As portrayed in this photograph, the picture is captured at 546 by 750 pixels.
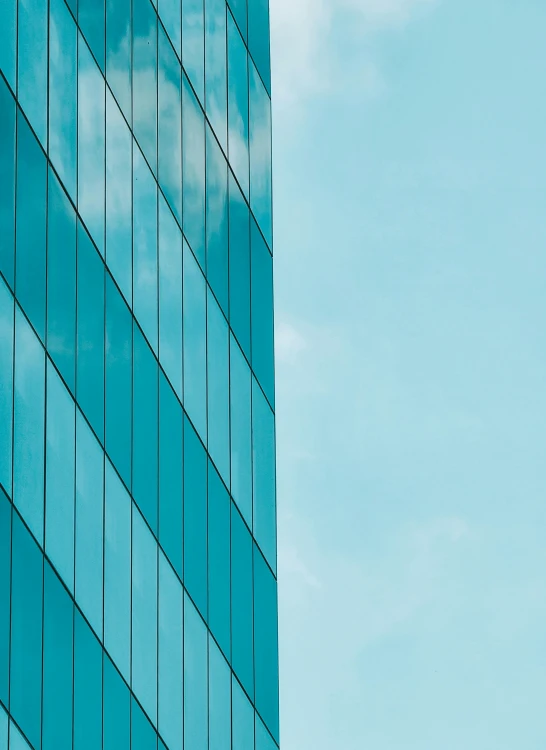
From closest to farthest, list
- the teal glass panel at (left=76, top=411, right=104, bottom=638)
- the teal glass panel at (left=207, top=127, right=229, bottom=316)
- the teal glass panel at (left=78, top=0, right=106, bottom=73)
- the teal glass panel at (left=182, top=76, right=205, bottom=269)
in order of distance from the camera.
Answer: the teal glass panel at (left=76, top=411, right=104, bottom=638)
the teal glass panel at (left=78, top=0, right=106, bottom=73)
the teal glass panel at (left=182, top=76, right=205, bottom=269)
the teal glass panel at (left=207, top=127, right=229, bottom=316)

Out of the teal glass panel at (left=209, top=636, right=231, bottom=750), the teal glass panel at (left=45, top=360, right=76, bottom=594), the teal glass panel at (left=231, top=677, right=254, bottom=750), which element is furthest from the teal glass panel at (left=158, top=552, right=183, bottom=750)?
the teal glass panel at (left=45, top=360, right=76, bottom=594)

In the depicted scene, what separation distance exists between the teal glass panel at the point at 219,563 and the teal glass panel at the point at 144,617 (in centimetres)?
268

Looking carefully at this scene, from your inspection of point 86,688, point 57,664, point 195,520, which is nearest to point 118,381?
point 195,520

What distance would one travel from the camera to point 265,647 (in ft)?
96.6

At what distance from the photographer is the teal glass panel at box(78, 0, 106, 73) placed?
24.1 meters

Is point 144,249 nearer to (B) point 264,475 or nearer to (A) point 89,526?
(A) point 89,526

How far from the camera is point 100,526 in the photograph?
22.8 m

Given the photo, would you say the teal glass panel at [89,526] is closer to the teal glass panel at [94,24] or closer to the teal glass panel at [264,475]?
the teal glass panel at [94,24]

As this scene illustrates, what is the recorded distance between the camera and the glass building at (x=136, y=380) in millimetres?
20594

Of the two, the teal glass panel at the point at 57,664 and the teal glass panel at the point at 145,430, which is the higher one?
the teal glass panel at the point at 145,430

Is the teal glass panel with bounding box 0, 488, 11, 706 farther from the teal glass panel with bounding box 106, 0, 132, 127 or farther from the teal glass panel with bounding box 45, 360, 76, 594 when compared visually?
the teal glass panel with bounding box 106, 0, 132, 127

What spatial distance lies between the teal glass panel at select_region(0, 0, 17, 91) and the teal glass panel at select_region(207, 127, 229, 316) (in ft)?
29.5

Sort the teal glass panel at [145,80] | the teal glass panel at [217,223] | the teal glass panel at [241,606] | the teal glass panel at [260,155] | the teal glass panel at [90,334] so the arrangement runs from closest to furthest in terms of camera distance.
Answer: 1. the teal glass panel at [90,334]
2. the teal glass panel at [145,80]
3. the teal glass panel at [241,606]
4. the teal glass panel at [217,223]
5. the teal glass panel at [260,155]

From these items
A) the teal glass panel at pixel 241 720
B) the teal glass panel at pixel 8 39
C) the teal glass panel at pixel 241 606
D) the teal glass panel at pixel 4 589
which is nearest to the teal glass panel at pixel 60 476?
the teal glass panel at pixel 4 589
